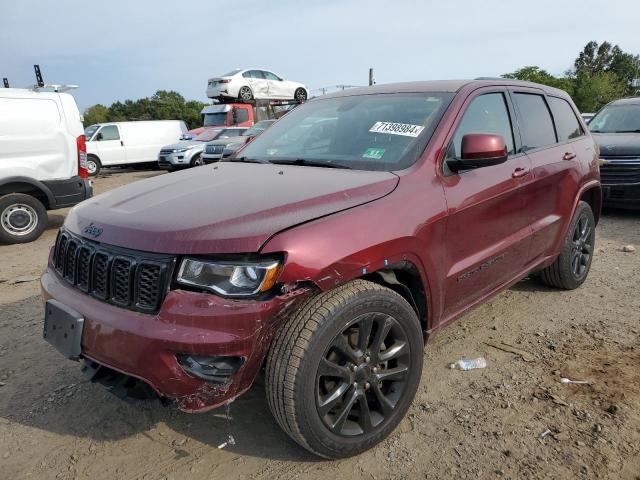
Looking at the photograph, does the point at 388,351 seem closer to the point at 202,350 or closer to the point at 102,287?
the point at 202,350

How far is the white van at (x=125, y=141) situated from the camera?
55.8 feet

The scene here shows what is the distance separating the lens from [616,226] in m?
6.78

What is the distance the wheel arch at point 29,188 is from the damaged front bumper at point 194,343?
19.1ft

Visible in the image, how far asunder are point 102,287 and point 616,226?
22.4ft

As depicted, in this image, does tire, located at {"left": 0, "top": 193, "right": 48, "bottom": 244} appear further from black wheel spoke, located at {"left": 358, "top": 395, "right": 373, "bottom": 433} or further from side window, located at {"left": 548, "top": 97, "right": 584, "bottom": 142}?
side window, located at {"left": 548, "top": 97, "right": 584, "bottom": 142}

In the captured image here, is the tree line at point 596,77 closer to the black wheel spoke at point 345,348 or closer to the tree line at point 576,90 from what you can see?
the tree line at point 576,90

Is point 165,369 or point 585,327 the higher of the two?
point 165,369

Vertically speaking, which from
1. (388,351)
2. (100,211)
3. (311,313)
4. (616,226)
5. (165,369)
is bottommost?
(616,226)

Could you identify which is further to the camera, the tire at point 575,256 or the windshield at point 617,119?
the windshield at point 617,119

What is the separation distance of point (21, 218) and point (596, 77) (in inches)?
2194

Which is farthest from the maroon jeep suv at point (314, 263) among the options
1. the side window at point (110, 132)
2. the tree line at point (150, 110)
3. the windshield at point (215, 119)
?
the tree line at point (150, 110)

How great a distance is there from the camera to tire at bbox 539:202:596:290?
4070 mm

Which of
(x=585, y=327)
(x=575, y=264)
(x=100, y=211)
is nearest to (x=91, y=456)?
(x=100, y=211)

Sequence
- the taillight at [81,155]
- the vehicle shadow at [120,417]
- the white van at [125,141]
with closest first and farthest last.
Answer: the vehicle shadow at [120,417] → the taillight at [81,155] → the white van at [125,141]
